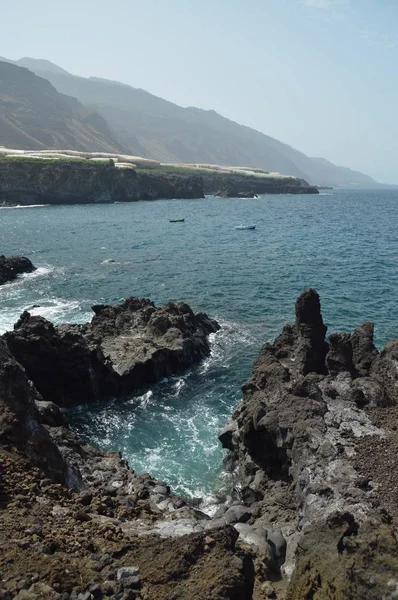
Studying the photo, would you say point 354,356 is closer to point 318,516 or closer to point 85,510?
point 318,516

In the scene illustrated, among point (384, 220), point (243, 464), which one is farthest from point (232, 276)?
point (384, 220)

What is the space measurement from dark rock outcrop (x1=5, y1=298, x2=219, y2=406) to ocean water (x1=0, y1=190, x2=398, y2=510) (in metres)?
1.29

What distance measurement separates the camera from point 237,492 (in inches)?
906

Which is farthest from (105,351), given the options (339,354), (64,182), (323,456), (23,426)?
(64,182)

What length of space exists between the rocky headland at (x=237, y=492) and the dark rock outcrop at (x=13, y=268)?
99.5ft

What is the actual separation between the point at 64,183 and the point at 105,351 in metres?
147

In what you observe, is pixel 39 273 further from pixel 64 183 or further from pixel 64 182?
pixel 64 182

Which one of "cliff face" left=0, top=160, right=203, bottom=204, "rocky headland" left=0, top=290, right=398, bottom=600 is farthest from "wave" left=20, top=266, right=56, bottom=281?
"cliff face" left=0, top=160, right=203, bottom=204

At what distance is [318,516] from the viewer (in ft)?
50.2

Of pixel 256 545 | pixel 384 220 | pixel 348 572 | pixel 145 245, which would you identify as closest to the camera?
pixel 348 572

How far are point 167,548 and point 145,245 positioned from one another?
7638 centimetres

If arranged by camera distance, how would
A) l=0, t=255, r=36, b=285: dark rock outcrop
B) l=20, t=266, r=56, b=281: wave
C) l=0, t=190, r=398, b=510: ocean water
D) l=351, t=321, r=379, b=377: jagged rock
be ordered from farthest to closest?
l=20, t=266, r=56, b=281: wave → l=0, t=255, r=36, b=285: dark rock outcrop → l=0, t=190, r=398, b=510: ocean water → l=351, t=321, r=379, b=377: jagged rock

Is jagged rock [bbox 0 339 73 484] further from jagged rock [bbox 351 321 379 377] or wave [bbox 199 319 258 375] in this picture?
wave [bbox 199 319 258 375]

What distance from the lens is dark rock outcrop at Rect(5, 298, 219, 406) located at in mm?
32156
